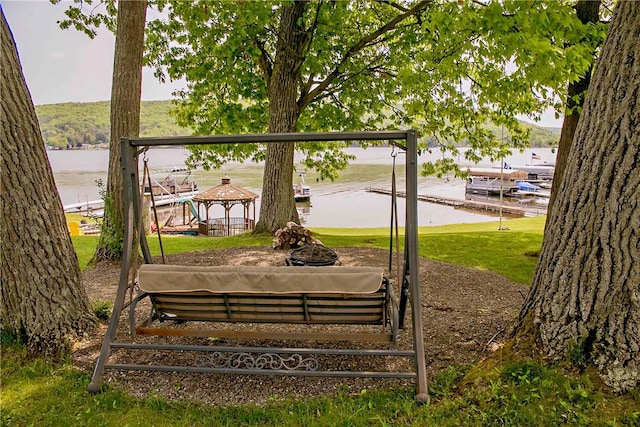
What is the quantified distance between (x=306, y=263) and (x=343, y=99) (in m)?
5.79

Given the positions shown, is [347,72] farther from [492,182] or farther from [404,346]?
[492,182]

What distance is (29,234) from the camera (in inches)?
115

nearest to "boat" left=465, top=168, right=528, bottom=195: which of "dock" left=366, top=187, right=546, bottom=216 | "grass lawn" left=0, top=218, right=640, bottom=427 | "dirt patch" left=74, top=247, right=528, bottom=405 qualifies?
"dock" left=366, top=187, right=546, bottom=216

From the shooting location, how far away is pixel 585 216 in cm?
232

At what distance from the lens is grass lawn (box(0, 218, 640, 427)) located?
83.8 inches

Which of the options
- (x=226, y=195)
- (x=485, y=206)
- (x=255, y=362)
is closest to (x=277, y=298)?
(x=255, y=362)

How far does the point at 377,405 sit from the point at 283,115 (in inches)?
276

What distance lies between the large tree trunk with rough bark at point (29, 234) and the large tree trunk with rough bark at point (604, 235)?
10.4 ft

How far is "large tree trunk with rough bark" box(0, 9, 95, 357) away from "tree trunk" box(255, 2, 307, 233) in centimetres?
563

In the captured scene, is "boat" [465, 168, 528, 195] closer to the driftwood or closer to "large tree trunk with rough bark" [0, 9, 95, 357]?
the driftwood

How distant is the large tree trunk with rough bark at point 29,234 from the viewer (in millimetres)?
2848

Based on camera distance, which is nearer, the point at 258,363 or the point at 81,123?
the point at 258,363

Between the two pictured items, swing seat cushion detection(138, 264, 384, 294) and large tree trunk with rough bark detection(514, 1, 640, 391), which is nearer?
large tree trunk with rough bark detection(514, 1, 640, 391)

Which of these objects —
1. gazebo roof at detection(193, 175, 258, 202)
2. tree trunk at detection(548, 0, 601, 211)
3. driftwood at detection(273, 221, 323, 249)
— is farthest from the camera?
gazebo roof at detection(193, 175, 258, 202)
